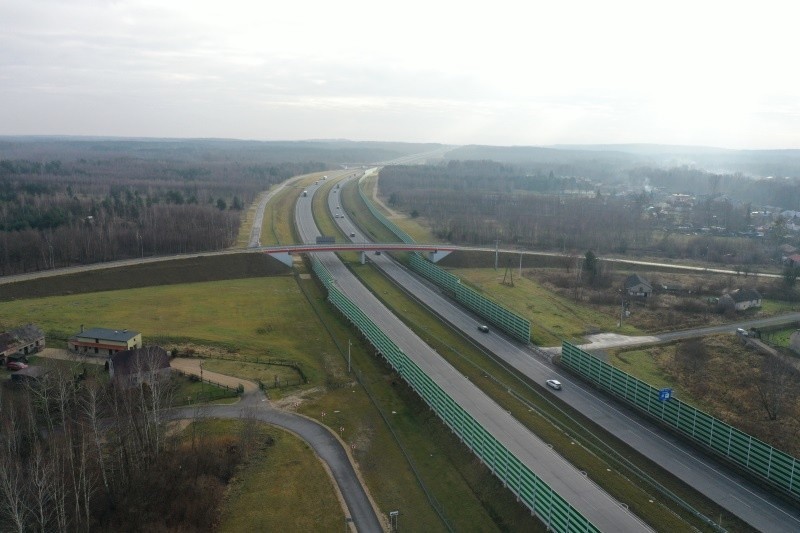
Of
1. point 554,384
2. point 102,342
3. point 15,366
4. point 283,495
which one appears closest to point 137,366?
point 102,342

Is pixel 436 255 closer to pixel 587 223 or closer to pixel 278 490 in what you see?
pixel 587 223

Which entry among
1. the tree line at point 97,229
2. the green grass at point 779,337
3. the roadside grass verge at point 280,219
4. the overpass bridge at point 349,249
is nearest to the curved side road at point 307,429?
the overpass bridge at point 349,249

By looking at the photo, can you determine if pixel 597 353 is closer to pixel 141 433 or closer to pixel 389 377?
pixel 389 377

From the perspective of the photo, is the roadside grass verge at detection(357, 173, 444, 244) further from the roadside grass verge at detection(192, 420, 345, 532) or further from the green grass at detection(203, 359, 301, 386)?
the roadside grass verge at detection(192, 420, 345, 532)

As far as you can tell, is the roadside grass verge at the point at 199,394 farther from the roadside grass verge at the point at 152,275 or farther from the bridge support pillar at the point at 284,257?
the bridge support pillar at the point at 284,257

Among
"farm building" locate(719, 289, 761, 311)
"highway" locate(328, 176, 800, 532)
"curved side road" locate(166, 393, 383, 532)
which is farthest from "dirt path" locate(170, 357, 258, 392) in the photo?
"farm building" locate(719, 289, 761, 311)

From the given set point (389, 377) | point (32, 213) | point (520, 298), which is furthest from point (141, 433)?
point (32, 213)
